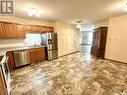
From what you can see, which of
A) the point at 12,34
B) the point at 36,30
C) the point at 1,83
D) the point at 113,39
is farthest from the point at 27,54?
the point at 113,39

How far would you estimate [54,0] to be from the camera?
7.75 feet

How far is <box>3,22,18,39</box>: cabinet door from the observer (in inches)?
140

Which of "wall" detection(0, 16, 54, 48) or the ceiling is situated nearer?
the ceiling

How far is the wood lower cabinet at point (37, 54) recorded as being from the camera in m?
4.38

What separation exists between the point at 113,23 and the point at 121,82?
3.45 meters

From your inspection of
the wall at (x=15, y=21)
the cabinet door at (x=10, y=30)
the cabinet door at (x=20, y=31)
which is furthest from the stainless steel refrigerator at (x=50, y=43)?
the cabinet door at (x=10, y=30)

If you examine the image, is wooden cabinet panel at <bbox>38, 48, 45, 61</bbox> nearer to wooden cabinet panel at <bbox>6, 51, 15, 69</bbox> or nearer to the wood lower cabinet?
the wood lower cabinet

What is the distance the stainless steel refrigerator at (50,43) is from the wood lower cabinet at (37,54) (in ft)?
1.00

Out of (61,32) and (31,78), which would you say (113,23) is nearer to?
(61,32)

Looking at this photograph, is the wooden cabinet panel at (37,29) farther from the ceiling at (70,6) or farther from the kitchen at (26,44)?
the ceiling at (70,6)

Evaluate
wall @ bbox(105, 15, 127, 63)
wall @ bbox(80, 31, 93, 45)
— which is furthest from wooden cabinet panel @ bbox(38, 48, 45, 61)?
wall @ bbox(80, 31, 93, 45)

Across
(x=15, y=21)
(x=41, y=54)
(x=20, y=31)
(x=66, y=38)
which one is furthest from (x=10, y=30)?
A: (x=66, y=38)

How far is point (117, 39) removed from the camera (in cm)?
461

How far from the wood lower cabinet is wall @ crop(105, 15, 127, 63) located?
13.3ft
